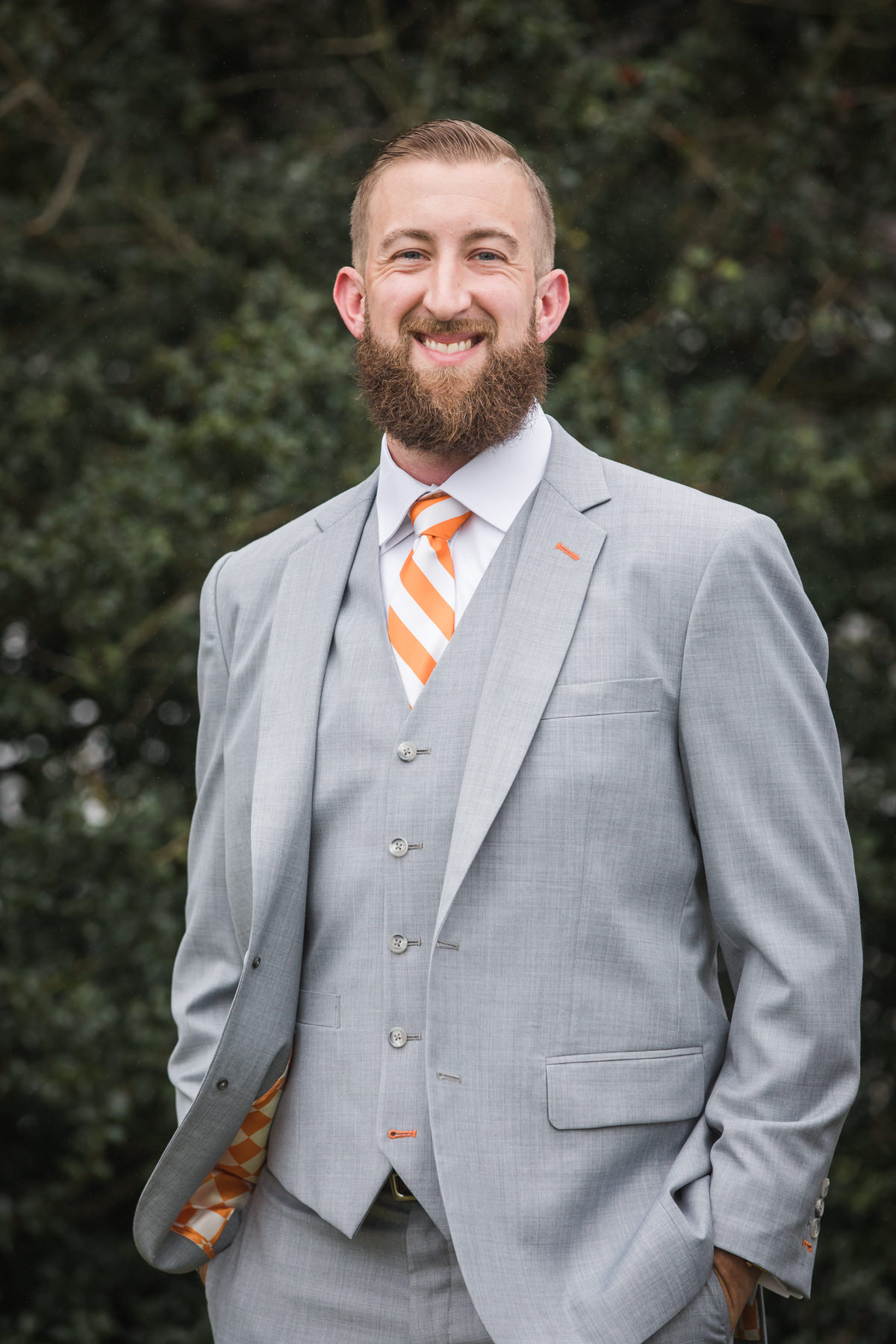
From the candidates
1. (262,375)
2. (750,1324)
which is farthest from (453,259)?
(262,375)

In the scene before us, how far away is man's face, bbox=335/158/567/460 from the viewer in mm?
1764

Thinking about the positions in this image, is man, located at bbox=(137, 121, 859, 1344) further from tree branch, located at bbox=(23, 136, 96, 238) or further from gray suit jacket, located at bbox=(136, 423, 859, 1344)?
tree branch, located at bbox=(23, 136, 96, 238)

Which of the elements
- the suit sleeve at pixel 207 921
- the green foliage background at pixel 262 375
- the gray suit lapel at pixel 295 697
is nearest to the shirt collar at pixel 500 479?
the gray suit lapel at pixel 295 697

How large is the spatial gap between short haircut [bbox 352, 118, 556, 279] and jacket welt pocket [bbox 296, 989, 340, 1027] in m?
1.01

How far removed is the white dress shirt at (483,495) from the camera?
1.79 meters

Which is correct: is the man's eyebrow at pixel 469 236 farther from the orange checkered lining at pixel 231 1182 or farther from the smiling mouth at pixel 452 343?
the orange checkered lining at pixel 231 1182

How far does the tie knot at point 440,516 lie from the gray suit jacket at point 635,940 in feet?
0.51

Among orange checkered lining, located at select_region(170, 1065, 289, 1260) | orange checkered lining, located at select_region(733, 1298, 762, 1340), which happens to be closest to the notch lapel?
orange checkered lining, located at select_region(170, 1065, 289, 1260)

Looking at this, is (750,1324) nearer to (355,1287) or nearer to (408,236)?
(355,1287)

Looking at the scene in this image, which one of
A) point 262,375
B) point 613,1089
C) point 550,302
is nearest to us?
point 613,1089

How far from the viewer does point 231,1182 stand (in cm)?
182

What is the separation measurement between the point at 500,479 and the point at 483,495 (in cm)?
3

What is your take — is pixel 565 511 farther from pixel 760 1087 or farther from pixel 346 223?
pixel 346 223

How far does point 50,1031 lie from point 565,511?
209cm
